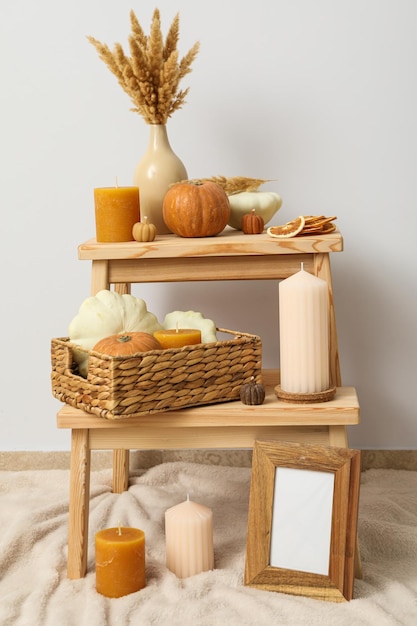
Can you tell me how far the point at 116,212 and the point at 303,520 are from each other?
0.65 metres

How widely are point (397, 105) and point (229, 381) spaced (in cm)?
81

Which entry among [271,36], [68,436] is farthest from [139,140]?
[68,436]

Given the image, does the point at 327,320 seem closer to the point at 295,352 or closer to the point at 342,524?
the point at 295,352

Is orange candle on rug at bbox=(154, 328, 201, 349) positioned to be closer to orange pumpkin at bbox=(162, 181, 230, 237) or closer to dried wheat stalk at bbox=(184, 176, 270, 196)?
orange pumpkin at bbox=(162, 181, 230, 237)

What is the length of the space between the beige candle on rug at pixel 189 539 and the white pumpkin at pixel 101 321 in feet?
0.96

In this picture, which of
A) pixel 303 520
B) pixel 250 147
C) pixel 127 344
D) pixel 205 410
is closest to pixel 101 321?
pixel 127 344

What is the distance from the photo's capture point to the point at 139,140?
2.09 m

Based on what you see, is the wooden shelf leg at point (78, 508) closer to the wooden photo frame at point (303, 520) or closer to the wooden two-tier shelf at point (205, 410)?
the wooden two-tier shelf at point (205, 410)

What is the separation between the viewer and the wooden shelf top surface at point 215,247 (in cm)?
167

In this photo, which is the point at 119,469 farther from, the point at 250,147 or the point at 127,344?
the point at 250,147

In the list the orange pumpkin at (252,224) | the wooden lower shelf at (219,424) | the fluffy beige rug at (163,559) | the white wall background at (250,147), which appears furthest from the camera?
the white wall background at (250,147)

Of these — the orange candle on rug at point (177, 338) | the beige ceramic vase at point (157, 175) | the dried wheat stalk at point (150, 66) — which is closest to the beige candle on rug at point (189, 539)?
the orange candle on rug at point (177, 338)

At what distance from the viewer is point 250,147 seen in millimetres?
2084

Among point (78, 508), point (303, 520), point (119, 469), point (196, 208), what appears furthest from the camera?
point (119, 469)
